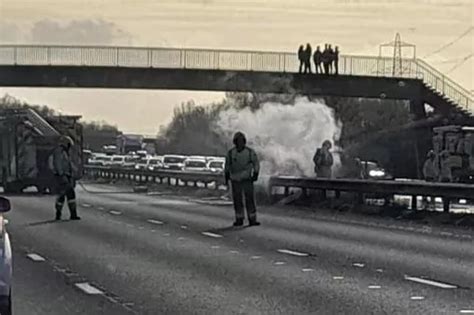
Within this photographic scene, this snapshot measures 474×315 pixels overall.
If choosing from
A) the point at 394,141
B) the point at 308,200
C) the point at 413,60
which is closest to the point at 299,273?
the point at 308,200

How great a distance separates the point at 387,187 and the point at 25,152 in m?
21.3

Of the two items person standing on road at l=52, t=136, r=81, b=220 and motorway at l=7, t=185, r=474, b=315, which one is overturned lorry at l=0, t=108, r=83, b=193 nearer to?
person standing on road at l=52, t=136, r=81, b=220

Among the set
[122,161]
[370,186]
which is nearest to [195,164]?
[122,161]

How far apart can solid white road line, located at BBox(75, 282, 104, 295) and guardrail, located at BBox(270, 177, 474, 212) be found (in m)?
14.1

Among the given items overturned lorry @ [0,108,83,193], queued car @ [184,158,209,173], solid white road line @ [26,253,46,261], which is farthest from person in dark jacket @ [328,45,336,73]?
solid white road line @ [26,253,46,261]

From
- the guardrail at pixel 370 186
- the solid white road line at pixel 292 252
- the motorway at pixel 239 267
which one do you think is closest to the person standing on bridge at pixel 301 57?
the guardrail at pixel 370 186

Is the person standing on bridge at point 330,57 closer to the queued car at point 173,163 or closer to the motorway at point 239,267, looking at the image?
the queued car at point 173,163

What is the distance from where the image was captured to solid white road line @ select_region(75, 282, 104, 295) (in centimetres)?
1408

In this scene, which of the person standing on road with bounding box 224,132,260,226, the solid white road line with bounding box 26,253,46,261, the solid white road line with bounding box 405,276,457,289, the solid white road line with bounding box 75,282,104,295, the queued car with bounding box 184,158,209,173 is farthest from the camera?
the queued car with bounding box 184,158,209,173

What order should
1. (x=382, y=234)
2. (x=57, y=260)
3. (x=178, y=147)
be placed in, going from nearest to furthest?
(x=57, y=260), (x=382, y=234), (x=178, y=147)

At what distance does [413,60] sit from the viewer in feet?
229

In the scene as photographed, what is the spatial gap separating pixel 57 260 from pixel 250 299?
210 inches

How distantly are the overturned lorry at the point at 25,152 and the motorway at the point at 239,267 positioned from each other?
20.0 meters

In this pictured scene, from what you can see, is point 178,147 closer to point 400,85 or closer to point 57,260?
point 400,85
